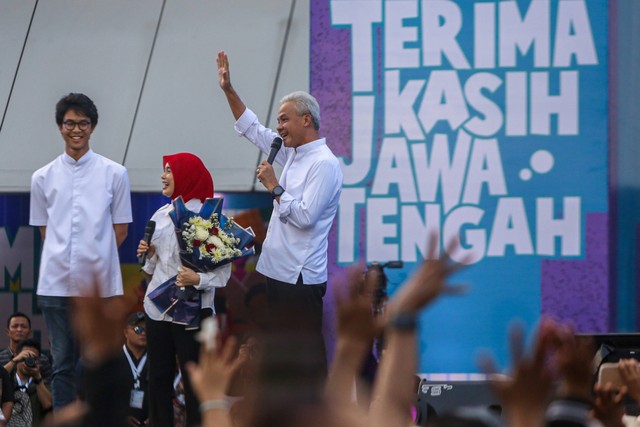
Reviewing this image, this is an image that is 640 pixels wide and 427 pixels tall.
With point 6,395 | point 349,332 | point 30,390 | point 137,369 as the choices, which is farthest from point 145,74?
point 349,332

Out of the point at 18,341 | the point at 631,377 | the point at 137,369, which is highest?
the point at 631,377

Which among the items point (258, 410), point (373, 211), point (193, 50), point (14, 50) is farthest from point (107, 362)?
point (14, 50)

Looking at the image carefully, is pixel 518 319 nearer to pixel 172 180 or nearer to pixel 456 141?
pixel 456 141

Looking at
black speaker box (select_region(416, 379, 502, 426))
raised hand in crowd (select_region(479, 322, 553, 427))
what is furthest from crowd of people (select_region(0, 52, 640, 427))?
black speaker box (select_region(416, 379, 502, 426))

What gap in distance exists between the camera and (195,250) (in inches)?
196

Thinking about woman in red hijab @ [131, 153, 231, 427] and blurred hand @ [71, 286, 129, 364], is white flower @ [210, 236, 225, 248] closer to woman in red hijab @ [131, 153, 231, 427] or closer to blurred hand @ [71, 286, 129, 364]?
woman in red hijab @ [131, 153, 231, 427]

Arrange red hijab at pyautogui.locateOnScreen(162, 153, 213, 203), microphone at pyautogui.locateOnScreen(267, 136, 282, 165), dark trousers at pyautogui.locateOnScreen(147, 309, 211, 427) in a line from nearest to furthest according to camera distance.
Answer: dark trousers at pyautogui.locateOnScreen(147, 309, 211, 427) → red hijab at pyautogui.locateOnScreen(162, 153, 213, 203) → microphone at pyautogui.locateOnScreen(267, 136, 282, 165)

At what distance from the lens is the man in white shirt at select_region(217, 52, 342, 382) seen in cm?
512

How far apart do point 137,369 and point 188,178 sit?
2.30 meters

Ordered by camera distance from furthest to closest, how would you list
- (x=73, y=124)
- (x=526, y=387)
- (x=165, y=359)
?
(x=73, y=124) → (x=165, y=359) → (x=526, y=387)

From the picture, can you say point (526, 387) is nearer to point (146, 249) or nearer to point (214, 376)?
point (214, 376)

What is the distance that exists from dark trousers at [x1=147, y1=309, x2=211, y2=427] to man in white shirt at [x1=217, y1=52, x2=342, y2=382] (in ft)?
Result: 1.42

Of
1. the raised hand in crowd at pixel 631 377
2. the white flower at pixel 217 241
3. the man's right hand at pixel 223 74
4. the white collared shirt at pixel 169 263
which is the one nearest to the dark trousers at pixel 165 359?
the white collared shirt at pixel 169 263

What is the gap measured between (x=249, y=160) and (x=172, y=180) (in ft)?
6.59
